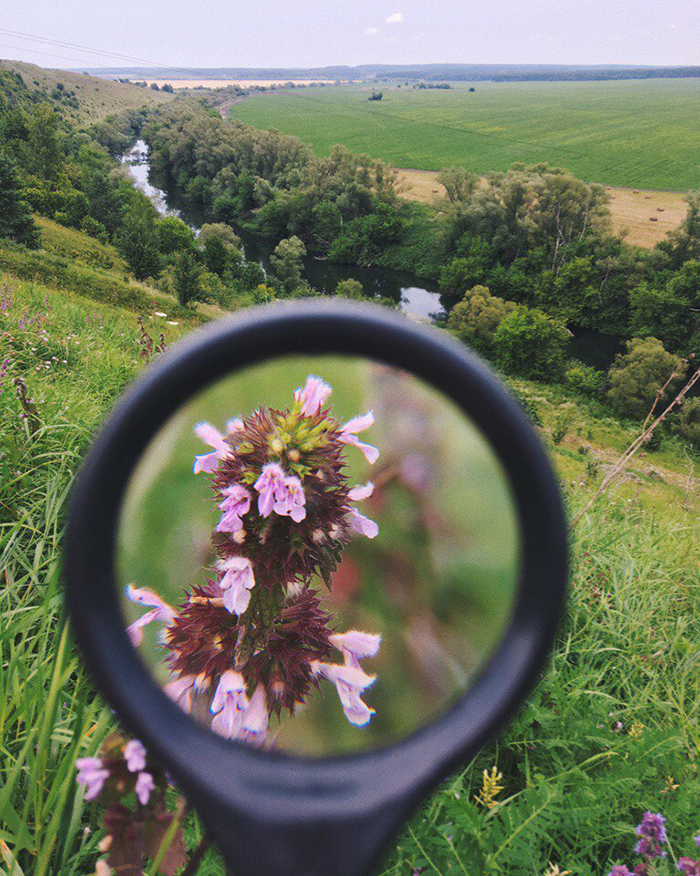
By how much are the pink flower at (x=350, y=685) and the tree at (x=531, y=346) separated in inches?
1072

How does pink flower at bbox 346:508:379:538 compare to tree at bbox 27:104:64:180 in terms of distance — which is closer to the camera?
pink flower at bbox 346:508:379:538

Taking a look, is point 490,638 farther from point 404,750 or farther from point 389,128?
point 389,128

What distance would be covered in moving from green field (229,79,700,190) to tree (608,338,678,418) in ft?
88.2

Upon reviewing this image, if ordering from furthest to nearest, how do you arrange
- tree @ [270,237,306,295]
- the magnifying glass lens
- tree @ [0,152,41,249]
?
1. tree @ [270,237,306,295]
2. tree @ [0,152,41,249]
3. the magnifying glass lens

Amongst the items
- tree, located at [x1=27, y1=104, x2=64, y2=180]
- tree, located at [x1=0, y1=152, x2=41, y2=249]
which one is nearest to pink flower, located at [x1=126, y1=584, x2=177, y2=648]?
tree, located at [x1=0, y1=152, x2=41, y2=249]

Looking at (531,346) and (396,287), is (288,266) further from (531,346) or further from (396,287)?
(531,346)

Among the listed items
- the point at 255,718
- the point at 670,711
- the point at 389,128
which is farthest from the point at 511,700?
the point at 389,128

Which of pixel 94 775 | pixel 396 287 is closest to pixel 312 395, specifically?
pixel 94 775

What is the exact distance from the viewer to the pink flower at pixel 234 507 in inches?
23.2

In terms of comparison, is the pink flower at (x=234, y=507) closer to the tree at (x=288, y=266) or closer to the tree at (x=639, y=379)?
the tree at (x=639, y=379)

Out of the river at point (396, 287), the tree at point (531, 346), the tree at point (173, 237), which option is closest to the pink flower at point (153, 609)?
the tree at point (531, 346)

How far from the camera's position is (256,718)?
56cm

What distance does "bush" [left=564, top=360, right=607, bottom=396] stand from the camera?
24.7 meters

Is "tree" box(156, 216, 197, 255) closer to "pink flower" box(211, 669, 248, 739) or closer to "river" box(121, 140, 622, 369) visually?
"river" box(121, 140, 622, 369)
